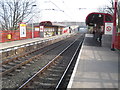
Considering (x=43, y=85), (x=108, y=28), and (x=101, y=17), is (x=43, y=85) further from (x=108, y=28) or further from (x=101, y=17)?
(x=101, y=17)

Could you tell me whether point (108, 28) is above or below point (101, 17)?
below

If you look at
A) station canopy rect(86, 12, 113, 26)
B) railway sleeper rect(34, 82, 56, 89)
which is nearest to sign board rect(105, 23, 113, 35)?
station canopy rect(86, 12, 113, 26)

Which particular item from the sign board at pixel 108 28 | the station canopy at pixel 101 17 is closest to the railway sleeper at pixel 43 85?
the sign board at pixel 108 28

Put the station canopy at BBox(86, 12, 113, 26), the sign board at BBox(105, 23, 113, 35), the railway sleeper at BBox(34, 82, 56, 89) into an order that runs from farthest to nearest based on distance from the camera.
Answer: the station canopy at BBox(86, 12, 113, 26) → the sign board at BBox(105, 23, 113, 35) → the railway sleeper at BBox(34, 82, 56, 89)

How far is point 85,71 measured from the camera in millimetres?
7516

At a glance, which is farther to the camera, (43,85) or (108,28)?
(108,28)

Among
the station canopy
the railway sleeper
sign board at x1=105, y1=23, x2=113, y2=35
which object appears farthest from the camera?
the station canopy

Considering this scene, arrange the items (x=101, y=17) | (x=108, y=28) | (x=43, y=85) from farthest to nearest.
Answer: (x=101, y=17) < (x=108, y=28) < (x=43, y=85)

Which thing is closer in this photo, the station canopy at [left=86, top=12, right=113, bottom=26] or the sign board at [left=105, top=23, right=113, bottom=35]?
the sign board at [left=105, top=23, right=113, bottom=35]

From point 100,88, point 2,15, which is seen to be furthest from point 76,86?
point 2,15

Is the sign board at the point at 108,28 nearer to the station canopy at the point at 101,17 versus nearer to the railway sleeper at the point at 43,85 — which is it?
the station canopy at the point at 101,17

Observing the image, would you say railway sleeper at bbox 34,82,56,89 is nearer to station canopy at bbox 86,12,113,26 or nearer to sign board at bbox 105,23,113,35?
sign board at bbox 105,23,113,35


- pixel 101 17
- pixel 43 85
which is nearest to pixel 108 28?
pixel 101 17

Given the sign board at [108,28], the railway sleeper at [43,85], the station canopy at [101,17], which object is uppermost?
the station canopy at [101,17]
